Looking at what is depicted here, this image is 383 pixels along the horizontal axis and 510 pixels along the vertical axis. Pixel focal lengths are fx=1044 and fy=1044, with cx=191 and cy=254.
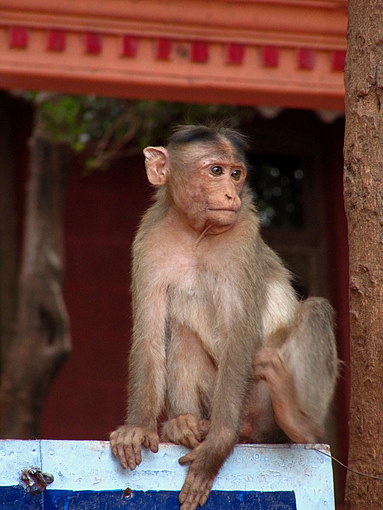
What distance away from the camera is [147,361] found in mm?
4223

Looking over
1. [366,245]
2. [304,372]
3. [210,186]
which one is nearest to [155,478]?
[304,372]

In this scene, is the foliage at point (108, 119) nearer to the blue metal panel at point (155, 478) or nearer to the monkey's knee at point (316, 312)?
the monkey's knee at point (316, 312)

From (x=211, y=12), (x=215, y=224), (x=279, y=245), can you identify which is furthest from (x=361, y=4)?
(x=279, y=245)

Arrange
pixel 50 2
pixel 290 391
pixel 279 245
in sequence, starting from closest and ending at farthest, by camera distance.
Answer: pixel 290 391 < pixel 50 2 < pixel 279 245

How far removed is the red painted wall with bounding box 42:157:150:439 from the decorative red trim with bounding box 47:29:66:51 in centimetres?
298

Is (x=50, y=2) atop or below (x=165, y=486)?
atop

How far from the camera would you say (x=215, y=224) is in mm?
4234

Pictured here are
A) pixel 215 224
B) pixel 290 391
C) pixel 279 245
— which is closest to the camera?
pixel 290 391

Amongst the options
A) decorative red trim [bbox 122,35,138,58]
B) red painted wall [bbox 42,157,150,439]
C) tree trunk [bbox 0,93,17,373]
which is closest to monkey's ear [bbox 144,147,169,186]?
decorative red trim [bbox 122,35,138,58]

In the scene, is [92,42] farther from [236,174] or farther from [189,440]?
[189,440]

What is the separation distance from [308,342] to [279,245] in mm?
5039

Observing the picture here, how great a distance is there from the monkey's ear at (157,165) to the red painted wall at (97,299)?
4414 millimetres

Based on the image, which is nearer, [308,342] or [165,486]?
[165,486]

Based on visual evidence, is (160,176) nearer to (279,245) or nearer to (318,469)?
(318,469)
